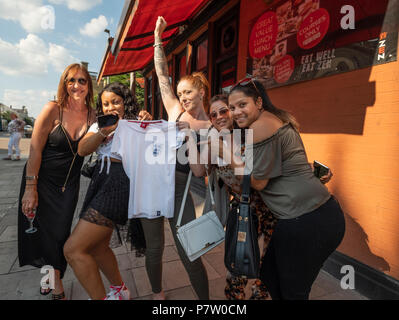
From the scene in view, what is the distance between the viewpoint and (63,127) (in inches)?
79.0

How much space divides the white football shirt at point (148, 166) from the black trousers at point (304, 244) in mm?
829

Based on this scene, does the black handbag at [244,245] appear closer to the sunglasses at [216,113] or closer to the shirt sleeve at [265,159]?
the shirt sleeve at [265,159]

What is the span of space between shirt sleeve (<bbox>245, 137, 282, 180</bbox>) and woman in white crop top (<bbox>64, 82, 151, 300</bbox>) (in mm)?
1003

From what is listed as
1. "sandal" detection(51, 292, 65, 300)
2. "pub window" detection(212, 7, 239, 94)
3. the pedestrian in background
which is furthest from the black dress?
the pedestrian in background

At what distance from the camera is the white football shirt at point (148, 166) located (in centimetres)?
176

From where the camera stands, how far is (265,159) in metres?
1.29

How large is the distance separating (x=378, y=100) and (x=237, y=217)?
1.92m

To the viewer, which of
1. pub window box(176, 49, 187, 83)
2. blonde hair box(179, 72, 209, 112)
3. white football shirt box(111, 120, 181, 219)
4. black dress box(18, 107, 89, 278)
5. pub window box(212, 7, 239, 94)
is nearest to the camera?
white football shirt box(111, 120, 181, 219)

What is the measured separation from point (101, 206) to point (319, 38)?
2.98m

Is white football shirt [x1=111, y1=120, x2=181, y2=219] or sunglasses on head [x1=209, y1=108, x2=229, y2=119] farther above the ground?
sunglasses on head [x1=209, y1=108, x2=229, y2=119]

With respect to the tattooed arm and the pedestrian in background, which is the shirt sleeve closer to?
the tattooed arm

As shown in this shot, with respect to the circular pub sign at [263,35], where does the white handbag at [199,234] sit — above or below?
below

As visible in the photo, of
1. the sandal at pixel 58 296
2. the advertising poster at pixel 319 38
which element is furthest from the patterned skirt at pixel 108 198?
the advertising poster at pixel 319 38

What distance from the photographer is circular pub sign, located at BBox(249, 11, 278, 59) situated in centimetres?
342
